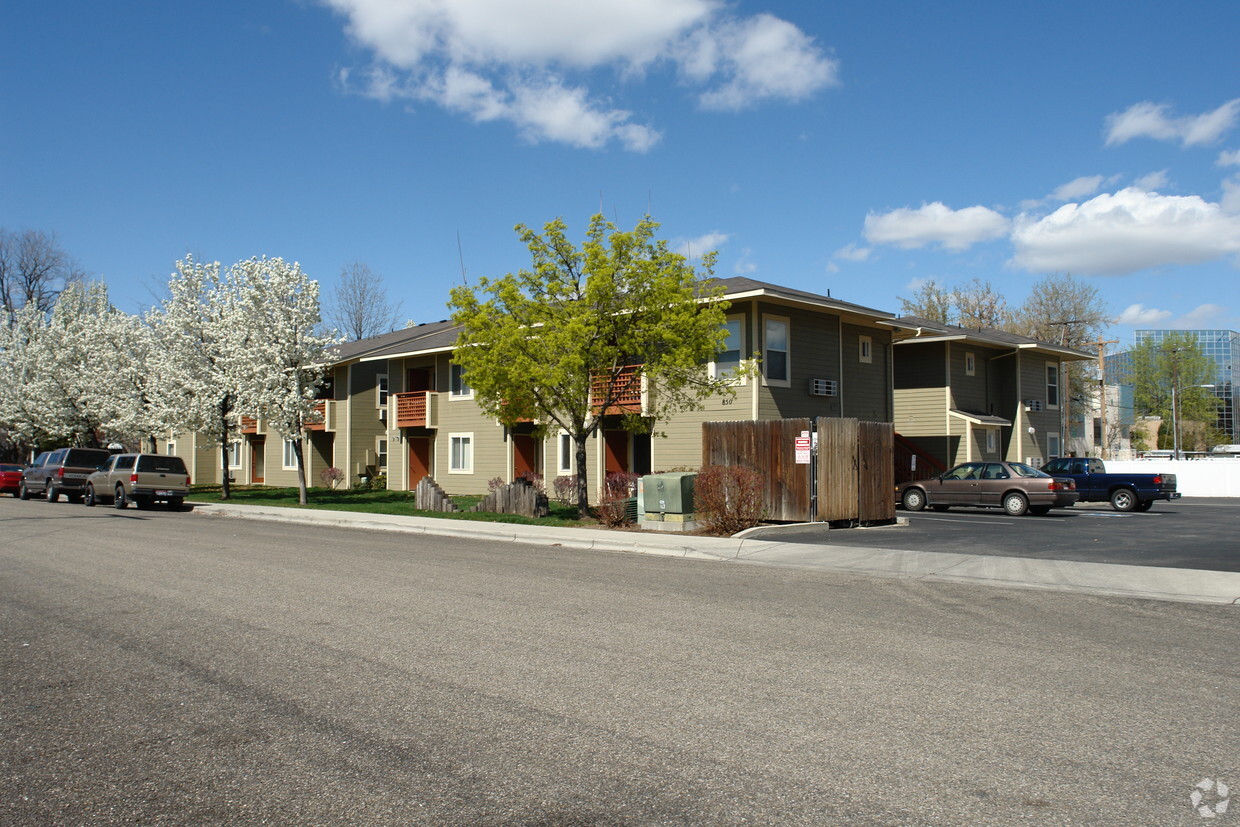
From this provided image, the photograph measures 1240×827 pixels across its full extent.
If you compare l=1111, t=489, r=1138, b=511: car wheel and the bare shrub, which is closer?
the bare shrub

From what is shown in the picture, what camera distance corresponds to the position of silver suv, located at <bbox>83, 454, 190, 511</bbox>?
1138 inches

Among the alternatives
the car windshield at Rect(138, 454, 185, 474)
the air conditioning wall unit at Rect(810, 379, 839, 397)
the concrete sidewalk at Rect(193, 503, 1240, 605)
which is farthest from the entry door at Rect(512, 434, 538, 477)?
the concrete sidewalk at Rect(193, 503, 1240, 605)

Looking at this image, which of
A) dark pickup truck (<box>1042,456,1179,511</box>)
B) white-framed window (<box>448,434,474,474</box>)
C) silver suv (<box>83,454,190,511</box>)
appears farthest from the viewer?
white-framed window (<box>448,434,474,474</box>)

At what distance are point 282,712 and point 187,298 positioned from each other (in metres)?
35.4

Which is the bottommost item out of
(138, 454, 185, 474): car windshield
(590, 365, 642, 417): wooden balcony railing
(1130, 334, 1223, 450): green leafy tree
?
(138, 454, 185, 474): car windshield

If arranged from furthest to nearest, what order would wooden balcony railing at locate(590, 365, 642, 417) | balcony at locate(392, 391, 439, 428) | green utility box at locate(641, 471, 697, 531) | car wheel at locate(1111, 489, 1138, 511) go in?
balcony at locate(392, 391, 439, 428) < car wheel at locate(1111, 489, 1138, 511) < wooden balcony railing at locate(590, 365, 642, 417) < green utility box at locate(641, 471, 697, 531)

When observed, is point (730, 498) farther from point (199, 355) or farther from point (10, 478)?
point (10, 478)

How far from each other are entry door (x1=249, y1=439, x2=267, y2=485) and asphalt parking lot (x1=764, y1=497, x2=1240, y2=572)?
35.2 m

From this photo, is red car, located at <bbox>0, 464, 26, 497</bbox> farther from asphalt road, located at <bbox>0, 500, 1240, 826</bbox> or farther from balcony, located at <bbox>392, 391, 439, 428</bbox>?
asphalt road, located at <bbox>0, 500, 1240, 826</bbox>

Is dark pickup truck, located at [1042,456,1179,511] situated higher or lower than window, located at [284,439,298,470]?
lower

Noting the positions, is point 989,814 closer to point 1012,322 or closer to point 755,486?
point 755,486

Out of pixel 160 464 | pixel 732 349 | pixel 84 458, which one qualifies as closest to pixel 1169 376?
pixel 732 349

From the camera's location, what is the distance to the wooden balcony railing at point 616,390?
73.0 ft

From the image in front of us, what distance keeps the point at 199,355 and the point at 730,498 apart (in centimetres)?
2627
